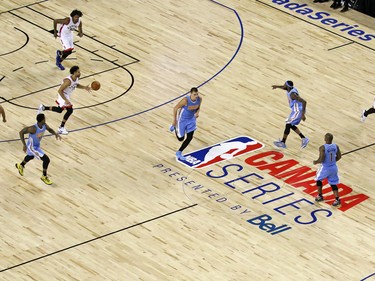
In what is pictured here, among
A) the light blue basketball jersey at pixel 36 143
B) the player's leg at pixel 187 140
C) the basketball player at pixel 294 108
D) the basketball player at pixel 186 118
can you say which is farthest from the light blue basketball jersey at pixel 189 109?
A: the light blue basketball jersey at pixel 36 143

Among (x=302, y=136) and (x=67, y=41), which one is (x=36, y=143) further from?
(x=302, y=136)

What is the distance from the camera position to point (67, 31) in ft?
107

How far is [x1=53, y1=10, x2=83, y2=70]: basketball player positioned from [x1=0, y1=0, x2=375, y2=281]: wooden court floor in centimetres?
60

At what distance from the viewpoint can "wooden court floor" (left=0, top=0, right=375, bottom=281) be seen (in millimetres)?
25203

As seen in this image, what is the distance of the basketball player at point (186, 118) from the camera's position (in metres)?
28.1

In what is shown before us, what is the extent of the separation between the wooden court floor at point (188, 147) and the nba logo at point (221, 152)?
12 centimetres

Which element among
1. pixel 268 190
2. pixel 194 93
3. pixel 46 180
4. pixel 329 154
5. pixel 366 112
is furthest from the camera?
pixel 366 112

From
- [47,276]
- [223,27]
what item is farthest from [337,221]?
[223,27]

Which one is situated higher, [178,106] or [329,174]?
[329,174]

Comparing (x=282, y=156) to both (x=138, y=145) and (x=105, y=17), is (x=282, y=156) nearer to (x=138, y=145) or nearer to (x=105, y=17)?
(x=138, y=145)

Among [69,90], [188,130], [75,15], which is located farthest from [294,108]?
[75,15]

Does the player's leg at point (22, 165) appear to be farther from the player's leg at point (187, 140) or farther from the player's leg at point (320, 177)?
the player's leg at point (320, 177)

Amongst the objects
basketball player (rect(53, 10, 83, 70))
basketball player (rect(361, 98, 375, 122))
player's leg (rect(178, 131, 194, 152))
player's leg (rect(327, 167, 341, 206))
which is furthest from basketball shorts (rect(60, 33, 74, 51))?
player's leg (rect(327, 167, 341, 206))

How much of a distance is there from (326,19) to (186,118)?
409 inches
